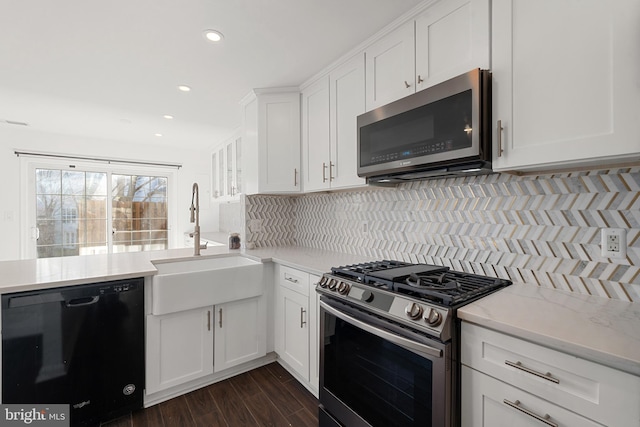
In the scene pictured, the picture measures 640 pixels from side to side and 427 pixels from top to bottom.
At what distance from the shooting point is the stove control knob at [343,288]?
1.48 metres

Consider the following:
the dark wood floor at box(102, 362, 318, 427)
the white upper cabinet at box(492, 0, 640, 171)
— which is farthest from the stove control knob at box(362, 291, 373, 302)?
the dark wood floor at box(102, 362, 318, 427)

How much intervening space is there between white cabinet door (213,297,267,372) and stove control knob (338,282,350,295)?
42.7 inches

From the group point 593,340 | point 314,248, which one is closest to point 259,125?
point 314,248

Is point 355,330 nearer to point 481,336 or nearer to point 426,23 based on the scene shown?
point 481,336

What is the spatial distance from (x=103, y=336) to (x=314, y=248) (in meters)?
1.75

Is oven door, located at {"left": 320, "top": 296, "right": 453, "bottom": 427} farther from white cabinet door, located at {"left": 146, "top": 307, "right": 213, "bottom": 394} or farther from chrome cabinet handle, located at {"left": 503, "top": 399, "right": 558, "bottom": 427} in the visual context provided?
white cabinet door, located at {"left": 146, "top": 307, "right": 213, "bottom": 394}

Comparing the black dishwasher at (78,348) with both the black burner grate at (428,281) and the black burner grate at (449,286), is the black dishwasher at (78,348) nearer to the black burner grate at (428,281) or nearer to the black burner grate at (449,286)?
the black burner grate at (428,281)

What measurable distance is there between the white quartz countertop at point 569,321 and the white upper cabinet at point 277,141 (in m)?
1.85

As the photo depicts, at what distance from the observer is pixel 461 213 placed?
1691 mm

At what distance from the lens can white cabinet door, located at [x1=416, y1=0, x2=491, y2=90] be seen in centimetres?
132

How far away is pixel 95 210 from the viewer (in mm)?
4348

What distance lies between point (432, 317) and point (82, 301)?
1925 millimetres

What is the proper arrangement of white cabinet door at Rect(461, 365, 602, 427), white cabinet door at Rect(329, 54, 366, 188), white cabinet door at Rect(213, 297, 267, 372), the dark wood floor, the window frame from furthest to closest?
1. the window frame
2. white cabinet door at Rect(213, 297, 267, 372)
3. white cabinet door at Rect(329, 54, 366, 188)
4. the dark wood floor
5. white cabinet door at Rect(461, 365, 602, 427)

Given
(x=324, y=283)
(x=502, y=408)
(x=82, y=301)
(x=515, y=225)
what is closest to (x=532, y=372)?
(x=502, y=408)
